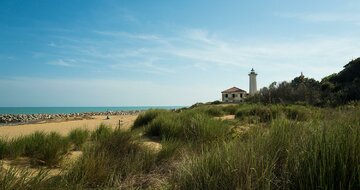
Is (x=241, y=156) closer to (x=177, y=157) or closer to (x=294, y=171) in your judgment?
(x=294, y=171)

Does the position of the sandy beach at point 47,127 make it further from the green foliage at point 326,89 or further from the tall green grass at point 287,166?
the green foliage at point 326,89

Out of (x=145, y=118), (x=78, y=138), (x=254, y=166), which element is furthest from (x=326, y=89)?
(x=254, y=166)

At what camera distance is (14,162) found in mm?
5379

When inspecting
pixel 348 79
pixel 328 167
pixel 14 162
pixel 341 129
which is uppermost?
pixel 348 79

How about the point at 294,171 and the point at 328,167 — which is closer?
the point at 328,167

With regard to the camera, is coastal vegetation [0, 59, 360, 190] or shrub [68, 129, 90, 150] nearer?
coastal vegetation [0, 59, 360, 190]

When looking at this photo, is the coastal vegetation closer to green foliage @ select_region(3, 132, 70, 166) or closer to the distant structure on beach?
green foliage @ select_region(3, 132, 70, 166)

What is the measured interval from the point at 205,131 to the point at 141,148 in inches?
64.7

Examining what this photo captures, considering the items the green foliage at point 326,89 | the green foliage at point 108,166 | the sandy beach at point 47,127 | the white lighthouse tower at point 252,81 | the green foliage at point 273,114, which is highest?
the white lighthouse tower at point 252,81

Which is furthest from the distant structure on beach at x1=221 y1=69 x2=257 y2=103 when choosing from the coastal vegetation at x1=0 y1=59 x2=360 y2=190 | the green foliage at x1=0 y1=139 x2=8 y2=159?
the coastal vegetation at x1=0 y1=59 x2=360 y2=190

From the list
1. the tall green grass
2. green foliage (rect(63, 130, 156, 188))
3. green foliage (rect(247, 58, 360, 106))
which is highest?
green foliage (rect(247, 58, 360, 106))

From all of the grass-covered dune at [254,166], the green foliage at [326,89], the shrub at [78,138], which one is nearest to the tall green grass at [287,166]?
the grass-covered dune at [254,166]

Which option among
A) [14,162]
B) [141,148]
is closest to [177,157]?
[141,148]

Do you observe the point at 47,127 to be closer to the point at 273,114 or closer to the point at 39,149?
the point at 39,149
